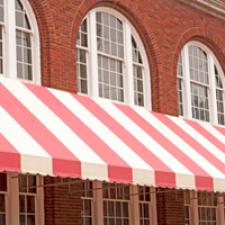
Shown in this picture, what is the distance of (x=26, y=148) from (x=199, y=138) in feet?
22.4

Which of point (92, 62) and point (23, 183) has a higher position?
point (92, 62)

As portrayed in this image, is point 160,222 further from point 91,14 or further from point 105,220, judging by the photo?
point 91,14

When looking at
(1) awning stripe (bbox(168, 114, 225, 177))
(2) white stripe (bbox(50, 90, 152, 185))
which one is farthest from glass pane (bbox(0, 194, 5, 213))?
(1) awning stripe (bbox(168, 114, 225, 177))

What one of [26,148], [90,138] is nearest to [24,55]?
[90,138]

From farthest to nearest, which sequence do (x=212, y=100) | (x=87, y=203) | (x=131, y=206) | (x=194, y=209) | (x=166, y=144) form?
(x=212, y=100)
(x=194, y=209)
(x=131, y=206)
(x=87, y=203)
(x=166, y=144)

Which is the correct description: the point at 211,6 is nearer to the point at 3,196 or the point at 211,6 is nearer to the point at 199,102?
the point at 199,102

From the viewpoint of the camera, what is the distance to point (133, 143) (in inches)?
519

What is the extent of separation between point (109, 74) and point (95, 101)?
6.83 ft

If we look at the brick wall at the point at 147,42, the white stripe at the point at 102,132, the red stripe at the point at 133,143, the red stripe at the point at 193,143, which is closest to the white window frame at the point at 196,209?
the brick wall at the point at 147,42

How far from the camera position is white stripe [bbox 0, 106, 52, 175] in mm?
10047

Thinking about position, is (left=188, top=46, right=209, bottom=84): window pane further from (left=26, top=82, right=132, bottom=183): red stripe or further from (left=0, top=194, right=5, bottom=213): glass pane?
(left=0, top=194, right=5, bottom=213): glass pane

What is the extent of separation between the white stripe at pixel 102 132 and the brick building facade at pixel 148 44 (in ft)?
3.11

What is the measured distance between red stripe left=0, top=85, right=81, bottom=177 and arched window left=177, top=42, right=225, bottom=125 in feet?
25.4

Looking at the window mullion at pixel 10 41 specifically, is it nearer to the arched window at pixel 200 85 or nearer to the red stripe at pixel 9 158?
the red stripe at pixel 9 158
